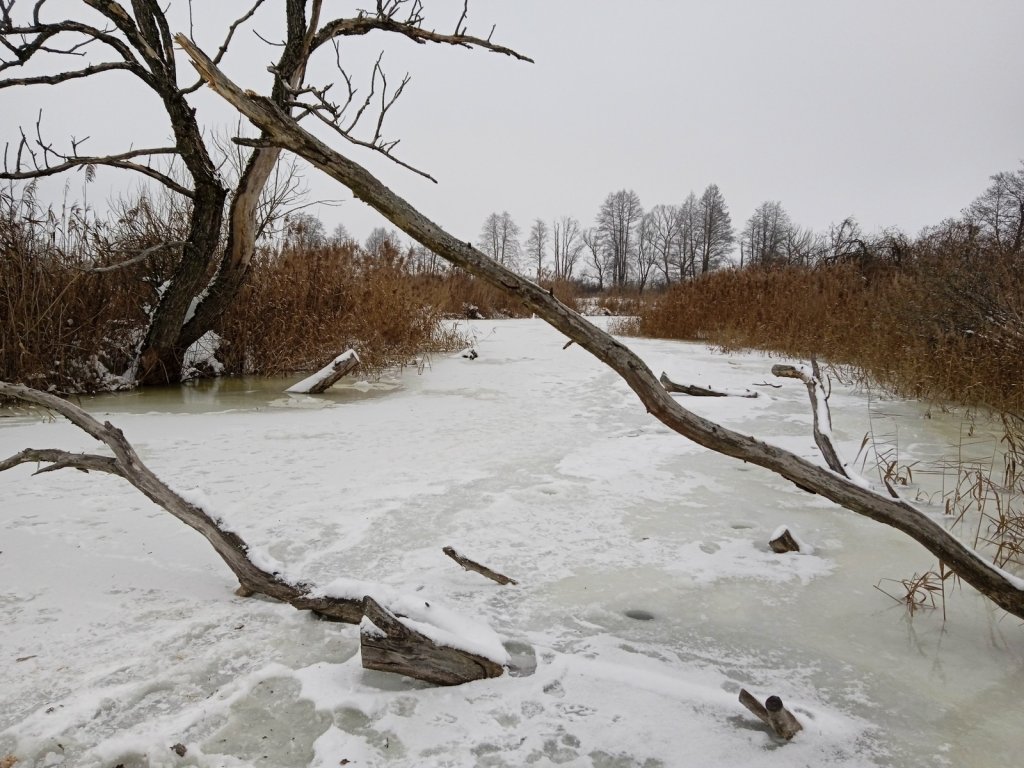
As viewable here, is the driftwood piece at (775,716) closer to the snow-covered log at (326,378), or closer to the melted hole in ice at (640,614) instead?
the melted hole in ice at (640,614)

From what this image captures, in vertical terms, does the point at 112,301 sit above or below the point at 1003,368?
above

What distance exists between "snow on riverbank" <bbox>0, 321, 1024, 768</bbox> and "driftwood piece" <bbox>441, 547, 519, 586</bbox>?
0.12ft

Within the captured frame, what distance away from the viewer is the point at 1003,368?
448 cm

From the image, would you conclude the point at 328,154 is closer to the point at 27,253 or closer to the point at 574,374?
the point at 27,253

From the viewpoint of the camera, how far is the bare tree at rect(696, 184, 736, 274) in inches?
1978

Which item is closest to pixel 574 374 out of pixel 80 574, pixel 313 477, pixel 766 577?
pixel 313 477

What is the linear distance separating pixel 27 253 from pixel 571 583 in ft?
20.3

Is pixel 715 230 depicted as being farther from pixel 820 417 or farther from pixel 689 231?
Answer: pixel 820 417

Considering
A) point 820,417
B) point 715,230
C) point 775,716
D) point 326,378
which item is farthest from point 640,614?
point 715,230

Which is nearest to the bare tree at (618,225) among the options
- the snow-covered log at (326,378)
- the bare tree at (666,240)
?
the bare tree at (666,240)

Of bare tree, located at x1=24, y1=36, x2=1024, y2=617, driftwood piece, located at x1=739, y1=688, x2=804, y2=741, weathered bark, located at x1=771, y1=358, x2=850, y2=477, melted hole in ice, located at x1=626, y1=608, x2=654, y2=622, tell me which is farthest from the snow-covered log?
driftwood piece, located at x1=739, y1=688, x2=804, y2=741

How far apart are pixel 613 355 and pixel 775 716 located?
36.2 inches

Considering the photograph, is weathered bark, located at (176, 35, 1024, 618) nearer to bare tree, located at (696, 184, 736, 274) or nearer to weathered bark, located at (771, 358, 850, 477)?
weathered bark, located at (771, 358, 850, 477)

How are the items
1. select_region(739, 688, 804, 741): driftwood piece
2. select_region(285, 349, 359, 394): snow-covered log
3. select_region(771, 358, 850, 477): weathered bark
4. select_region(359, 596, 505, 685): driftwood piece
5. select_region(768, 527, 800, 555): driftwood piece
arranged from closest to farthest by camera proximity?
select_region(739, 688, 804, 741): driftwood piece < select_region(359, 596, 505, 685): driftwood piece < select_region(771, 358, 850, 477): weathered bark < select_region(768, 527, 800, 555): driftwood piece < select_region(285, 349, 359, 394): snow-covered log
